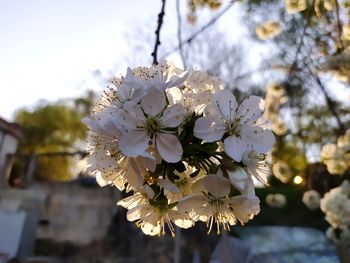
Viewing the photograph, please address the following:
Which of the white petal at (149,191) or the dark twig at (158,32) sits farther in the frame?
the dark twig at (158,32)

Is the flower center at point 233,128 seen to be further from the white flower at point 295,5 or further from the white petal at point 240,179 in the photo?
the white flower at point 295,5

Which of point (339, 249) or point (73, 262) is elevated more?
point (73, 262)

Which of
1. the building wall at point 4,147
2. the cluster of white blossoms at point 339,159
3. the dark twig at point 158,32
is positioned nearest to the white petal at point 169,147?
the dark twig at point 158,32

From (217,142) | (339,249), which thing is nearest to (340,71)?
(339,249)

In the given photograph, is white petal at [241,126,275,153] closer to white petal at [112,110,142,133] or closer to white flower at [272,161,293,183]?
white petal at [112,110,142,133]

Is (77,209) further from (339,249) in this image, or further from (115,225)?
(339,249)

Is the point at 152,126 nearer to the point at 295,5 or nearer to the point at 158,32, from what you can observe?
the point at 158,32

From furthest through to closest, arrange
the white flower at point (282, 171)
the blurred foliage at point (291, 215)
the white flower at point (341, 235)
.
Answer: the blurred foliage at point (291, 215) → the white flower at point (282, 171) → the white flower at point (341, 235)
